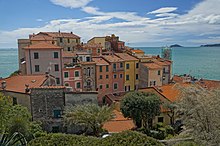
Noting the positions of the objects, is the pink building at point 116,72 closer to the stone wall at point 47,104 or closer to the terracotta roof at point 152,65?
the terracotta roof at point 152,65

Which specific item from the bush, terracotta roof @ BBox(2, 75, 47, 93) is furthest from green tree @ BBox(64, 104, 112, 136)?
the bush

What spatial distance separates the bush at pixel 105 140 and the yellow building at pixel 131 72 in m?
33.2

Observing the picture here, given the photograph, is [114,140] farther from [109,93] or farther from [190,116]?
[109,93]

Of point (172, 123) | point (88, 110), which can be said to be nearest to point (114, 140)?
point (88, 110)

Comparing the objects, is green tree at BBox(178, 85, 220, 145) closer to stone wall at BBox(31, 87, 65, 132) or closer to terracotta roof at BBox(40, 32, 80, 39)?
stone wall at BBox(31, 87, 65, 132)

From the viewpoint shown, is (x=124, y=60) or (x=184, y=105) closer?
(x=184, y=105)

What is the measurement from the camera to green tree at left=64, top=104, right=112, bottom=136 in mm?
19359

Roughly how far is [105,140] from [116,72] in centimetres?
3245

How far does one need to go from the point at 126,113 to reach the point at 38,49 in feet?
59.7

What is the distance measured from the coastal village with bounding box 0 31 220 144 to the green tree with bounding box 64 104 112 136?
161 cm

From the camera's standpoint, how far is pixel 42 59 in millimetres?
34500

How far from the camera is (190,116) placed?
1460cm

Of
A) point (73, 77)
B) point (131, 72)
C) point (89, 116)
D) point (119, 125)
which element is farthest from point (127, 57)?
point (89, 116)

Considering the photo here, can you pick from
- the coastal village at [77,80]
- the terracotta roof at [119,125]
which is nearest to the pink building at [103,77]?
the coastal village at [77,80]
